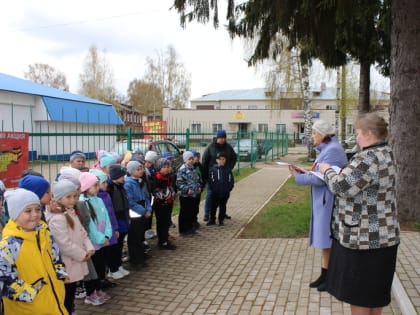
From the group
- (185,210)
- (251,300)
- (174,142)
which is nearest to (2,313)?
(251,300)

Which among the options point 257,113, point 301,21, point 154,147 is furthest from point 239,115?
point 301,21

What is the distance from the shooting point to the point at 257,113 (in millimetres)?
53906

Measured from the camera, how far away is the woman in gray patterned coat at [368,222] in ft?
9.05

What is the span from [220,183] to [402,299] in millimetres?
4188

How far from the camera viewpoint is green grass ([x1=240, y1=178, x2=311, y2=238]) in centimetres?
693

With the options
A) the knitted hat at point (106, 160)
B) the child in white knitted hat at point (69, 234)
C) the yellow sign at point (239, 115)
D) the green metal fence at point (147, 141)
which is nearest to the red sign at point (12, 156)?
the knitted hat at point (106, 160)

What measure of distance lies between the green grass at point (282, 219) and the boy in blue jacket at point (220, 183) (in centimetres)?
67

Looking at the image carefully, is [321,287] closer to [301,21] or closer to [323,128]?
[323,128]

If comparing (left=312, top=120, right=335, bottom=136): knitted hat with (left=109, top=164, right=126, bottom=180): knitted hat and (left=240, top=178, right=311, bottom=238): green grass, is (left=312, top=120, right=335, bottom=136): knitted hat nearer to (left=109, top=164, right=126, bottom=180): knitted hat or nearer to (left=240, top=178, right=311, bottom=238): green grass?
(left=109, top=164, right=126, bottom=180): knitted hat

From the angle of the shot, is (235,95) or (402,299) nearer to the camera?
(402,299)

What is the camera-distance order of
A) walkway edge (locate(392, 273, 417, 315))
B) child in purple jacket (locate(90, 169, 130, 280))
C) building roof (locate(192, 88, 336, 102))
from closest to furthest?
walkway edge (locate(392, 273, 417, 315)) < child in purple jacket (locate(90, 169, 130, 280)) < building roof (locate(192, 88, 336, 102))

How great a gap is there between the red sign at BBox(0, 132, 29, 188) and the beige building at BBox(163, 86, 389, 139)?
22376mm

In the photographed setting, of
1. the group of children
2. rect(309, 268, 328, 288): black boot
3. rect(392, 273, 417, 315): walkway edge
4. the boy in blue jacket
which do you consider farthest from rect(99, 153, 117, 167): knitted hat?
rect(392, 273, 417, 315): walkway edge

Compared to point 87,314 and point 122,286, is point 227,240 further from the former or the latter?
point 87,314
